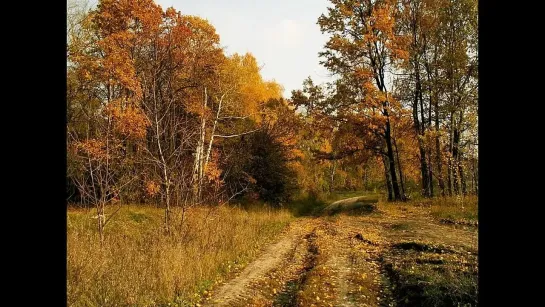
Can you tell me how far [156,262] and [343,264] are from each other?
4.65 metres

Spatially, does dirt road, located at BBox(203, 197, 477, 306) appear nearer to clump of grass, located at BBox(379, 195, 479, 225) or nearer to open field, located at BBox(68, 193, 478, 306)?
open field, located at BBox(68, 193, 478, 306)

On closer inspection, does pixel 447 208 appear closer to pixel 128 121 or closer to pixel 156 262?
pixel 156 262

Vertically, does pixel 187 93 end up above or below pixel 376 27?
below

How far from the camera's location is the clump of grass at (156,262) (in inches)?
254

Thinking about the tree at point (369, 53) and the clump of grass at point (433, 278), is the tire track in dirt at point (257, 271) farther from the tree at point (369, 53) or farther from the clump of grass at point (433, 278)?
the tree at point (369, 53)

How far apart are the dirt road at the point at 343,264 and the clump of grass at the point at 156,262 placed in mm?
579

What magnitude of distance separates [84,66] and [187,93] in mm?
5955

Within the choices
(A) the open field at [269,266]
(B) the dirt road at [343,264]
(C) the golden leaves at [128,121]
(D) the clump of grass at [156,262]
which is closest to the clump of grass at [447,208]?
(A) the open field at [269,266]

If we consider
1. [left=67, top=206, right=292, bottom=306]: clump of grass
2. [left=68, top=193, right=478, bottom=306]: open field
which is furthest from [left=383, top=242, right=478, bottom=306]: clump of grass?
[left=67, top=206, right=292, bottom=306]: clump of grass

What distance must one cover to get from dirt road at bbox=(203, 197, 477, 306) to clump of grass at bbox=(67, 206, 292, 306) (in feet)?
1.90

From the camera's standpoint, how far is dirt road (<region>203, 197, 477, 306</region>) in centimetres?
711
